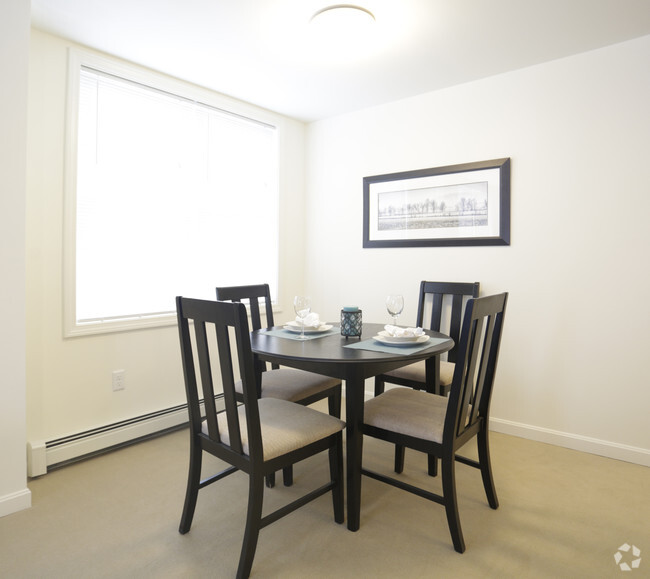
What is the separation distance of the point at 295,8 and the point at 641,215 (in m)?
2.18

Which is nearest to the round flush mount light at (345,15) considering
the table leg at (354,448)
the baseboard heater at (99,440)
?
the table leg at (354,448)

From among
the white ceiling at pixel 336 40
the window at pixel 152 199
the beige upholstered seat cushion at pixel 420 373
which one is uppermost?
the white ceiling at pixel 336 40

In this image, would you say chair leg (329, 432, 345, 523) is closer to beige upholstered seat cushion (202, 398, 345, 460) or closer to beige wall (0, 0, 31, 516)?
beige upholstered seat cushion (202, 398, 345, 460)

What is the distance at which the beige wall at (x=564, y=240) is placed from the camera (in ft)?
8.24

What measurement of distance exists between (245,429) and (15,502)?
1.21m

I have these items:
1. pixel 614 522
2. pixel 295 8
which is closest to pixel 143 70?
pixel 295 8

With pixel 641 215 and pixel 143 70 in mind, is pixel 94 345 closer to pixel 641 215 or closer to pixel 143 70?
pixel 143 70

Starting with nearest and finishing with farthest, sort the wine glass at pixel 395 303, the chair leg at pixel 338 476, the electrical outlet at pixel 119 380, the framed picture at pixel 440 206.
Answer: the chair leg at pixel 338 476, the wine glass at pixel 395 303, the electrical outlet at pixel 119 380, the framed picture at pixel 440 206

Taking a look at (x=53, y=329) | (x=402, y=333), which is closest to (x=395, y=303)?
(x=402, y=333)

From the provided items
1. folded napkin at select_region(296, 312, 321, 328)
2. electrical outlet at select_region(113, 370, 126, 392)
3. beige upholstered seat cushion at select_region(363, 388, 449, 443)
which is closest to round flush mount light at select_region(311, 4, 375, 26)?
folded napkin at select_region(296, 312, 321, 328)

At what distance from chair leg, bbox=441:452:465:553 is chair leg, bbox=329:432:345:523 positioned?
1.40 feet

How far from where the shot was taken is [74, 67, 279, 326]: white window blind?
2621 mm

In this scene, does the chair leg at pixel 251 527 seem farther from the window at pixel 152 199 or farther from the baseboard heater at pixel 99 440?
the window at pixel 152 199

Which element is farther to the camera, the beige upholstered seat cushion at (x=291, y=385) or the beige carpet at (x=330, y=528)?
the beige upholstered seat cushion at (x=291, y=385)
